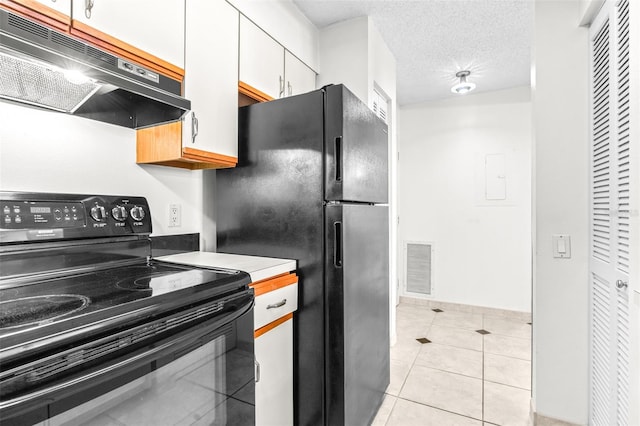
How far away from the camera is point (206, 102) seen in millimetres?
1566

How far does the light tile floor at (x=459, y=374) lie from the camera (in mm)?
1928

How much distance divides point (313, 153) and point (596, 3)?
145 centimetres

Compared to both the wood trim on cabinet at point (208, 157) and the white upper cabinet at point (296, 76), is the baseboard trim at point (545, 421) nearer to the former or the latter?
the wood trim on cabinet at point (208, 157)

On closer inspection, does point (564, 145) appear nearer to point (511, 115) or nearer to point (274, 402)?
point (274, 402)

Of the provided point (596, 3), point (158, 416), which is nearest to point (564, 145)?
point (596, 3)

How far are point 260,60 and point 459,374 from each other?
2.53 m

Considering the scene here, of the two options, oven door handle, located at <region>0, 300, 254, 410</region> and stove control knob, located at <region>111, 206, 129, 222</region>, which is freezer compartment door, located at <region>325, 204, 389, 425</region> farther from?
stove control knob, located at <region>111, 206, 129, 222</region>

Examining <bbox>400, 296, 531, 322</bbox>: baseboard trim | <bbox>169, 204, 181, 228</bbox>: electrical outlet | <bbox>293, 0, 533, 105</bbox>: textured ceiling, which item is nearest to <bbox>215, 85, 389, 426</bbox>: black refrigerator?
<bbox>169, 204, 181, 228</bbox>: electrical outlet

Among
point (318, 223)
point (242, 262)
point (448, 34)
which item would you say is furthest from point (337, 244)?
point (448, 34)

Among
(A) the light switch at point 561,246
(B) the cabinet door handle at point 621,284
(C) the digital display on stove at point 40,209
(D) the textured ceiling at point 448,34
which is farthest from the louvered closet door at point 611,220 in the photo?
(C) the digital display on stove at point 40,209

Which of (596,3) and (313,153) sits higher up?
(596,3)

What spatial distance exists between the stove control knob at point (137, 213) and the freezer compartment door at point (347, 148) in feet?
2.71

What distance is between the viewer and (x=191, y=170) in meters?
1.81

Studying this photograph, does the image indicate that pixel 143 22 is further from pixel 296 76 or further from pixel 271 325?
pixel 271 325
